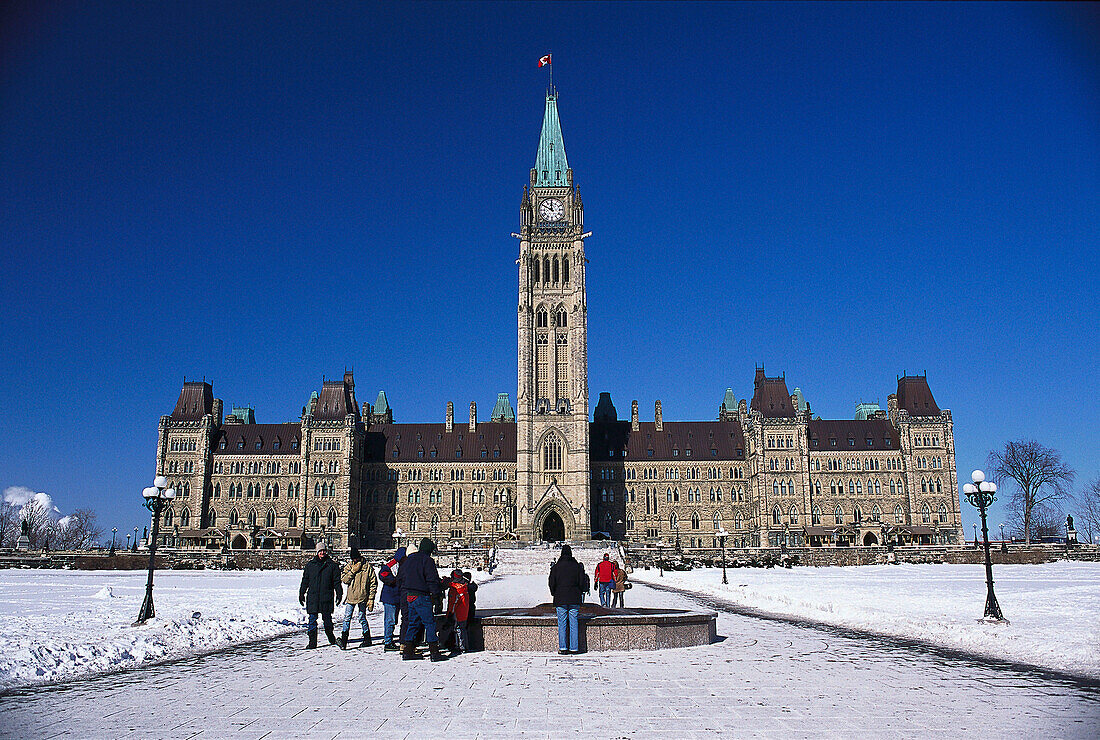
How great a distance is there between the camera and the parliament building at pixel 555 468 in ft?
298

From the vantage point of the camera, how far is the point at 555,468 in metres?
90.2

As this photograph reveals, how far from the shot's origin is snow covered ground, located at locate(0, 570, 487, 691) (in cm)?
1369

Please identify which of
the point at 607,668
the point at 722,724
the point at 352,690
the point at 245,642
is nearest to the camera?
the point at 722,724

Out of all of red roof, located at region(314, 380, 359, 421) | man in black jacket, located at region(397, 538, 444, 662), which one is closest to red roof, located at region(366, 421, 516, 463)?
red roof, located at region(314, 380, 359, 421)

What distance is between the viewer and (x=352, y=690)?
1145 centimetres

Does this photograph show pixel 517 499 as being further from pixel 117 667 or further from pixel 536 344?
pixel 117 667

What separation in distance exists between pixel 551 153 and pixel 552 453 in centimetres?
3653

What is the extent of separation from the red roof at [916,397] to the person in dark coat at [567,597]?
9025cm

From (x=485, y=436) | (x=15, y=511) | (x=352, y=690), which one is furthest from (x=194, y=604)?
(x=15, y=511)

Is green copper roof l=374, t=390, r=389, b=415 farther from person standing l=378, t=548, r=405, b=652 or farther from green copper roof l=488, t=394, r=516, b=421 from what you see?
person standing l=378, t=548, r=405, b=652

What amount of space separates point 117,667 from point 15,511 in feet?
478

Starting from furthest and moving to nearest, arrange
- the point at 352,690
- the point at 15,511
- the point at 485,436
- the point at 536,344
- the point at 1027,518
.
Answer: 1. the point at 15,511
2. the point at 485,436
3. the point at 536,344
4. the point at 1027,518
5. the point at 352,690

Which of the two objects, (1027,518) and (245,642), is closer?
(245,642)

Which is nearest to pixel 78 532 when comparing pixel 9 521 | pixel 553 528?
pixel 9 521
